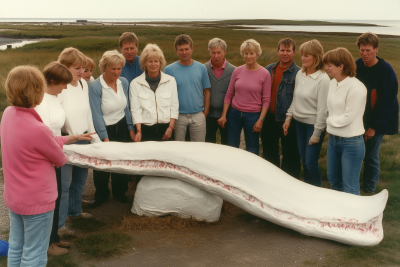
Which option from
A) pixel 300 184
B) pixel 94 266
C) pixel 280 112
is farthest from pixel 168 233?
pixel 280 112

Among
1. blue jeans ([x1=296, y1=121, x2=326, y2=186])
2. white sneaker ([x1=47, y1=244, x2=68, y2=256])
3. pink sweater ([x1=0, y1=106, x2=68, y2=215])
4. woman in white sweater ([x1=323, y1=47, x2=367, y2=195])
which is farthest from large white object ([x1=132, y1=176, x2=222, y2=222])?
pink sweater ([x1=0, y1=106, x2=68, y2=215])

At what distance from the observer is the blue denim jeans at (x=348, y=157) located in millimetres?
3857

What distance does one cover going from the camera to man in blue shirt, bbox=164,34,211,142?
4.96 m

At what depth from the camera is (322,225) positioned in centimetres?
359

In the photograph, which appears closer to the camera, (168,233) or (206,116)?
(168,233)

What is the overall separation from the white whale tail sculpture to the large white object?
0.15 meters

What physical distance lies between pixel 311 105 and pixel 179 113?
6.14 ft

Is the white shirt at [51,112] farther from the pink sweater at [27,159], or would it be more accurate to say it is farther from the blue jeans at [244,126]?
the blue jeans at [244,126]

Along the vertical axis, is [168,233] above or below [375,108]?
below

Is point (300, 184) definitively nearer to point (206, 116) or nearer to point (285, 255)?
point (285, 255)

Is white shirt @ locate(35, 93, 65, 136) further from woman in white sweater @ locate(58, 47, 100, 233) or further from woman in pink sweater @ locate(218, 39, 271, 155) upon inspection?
woman in pink sweater @ locate(218, 39, 271, 155)

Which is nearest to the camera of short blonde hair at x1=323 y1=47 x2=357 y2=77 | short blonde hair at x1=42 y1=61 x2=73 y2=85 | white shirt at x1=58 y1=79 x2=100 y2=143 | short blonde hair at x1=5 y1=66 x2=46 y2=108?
short blonde hair at x1=5 y1=66 x2=46 y2=108

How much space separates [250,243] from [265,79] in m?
2.38

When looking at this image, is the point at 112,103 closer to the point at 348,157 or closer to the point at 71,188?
the point at 71,188
